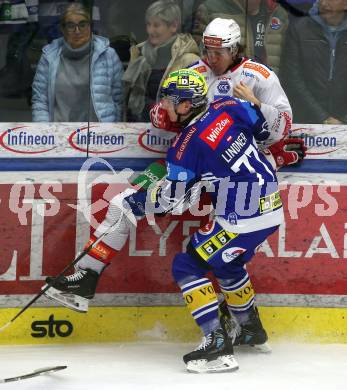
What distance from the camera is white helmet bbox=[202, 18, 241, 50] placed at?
246 inches

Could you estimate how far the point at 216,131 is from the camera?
20.0ft

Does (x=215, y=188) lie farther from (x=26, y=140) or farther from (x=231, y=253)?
(x=26, y=140)

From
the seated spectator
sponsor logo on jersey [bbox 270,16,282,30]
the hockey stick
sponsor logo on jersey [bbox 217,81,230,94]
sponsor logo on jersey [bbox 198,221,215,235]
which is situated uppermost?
the seated spectator

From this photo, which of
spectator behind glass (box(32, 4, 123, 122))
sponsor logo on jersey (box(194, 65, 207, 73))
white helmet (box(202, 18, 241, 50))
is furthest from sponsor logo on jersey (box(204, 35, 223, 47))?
spectator behind glass (box(32, 4, 123, 122))

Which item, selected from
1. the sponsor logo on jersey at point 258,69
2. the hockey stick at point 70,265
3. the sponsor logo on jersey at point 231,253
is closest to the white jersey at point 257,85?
the sponsor logo on jersey at point 258,69

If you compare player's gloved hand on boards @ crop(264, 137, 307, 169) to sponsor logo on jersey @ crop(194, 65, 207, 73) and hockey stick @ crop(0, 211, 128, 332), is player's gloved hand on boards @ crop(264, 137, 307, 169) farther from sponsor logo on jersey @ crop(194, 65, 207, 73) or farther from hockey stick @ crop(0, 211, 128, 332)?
hockey stick @ crop(0, 211, 128, 332)

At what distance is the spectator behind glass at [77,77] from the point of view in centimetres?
644

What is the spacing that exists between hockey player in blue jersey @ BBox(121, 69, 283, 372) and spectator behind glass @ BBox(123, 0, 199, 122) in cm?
36

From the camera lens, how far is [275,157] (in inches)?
259

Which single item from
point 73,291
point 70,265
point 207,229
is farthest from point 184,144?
point 73,291

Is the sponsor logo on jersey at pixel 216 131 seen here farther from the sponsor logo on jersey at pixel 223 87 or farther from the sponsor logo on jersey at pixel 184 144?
the sponsor logo on jersey at pixel 223 87

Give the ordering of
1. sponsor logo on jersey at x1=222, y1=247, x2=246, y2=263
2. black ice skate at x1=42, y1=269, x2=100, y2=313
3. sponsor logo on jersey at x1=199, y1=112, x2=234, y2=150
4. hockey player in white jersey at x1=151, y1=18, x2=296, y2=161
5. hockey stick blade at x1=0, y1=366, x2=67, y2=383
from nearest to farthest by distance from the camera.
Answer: hockey stick blade at x1=0, y1=366, x2=67, y2=383 → sponsor logo on jersey at x1=199, y1=112, x2=234, y2=150 → sponsor logo on jersey at x1=222, y1=247, x2=246, y2=263 → hockey player in white jersey at x1=151, y1=18, x2=296, y2=161 → black ice skate at x1=42, y1=269, x2=100, y2=313

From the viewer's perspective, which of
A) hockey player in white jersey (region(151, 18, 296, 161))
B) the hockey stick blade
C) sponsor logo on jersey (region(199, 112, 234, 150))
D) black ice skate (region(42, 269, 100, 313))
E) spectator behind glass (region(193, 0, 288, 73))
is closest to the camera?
the hockey stick blade

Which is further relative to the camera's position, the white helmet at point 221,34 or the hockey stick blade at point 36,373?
the white helmet at point 221,34
